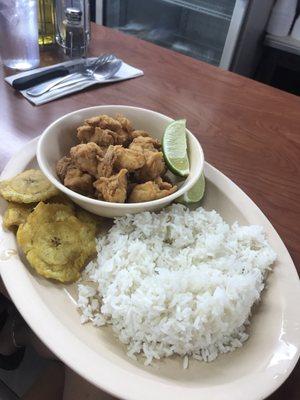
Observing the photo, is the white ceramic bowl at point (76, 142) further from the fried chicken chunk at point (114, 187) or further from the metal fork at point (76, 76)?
the metal fork at point (76, 76)

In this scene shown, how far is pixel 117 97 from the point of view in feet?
3.82

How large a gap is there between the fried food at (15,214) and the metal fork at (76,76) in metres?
0.52

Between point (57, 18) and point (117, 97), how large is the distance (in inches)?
16.1

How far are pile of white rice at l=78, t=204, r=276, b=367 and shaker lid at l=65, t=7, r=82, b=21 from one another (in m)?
0.88

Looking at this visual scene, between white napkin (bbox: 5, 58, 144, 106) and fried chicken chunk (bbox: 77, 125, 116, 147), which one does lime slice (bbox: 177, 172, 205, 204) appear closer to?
fried chicken chunk (bbox: 77, 125, 116, 147)

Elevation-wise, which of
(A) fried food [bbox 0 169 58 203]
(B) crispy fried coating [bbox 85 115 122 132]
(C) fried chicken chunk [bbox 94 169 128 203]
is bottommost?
(A) fried food [bbox 0 169 58 203]

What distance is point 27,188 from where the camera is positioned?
701 mm

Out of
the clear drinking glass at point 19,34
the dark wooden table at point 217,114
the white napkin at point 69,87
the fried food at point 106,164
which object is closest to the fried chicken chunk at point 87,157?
the fried food at point 106,164

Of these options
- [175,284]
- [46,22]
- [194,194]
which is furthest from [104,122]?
[46,22]

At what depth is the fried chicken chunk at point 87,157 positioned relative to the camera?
0.70 metres

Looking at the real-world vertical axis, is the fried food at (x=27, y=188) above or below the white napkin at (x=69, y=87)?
above

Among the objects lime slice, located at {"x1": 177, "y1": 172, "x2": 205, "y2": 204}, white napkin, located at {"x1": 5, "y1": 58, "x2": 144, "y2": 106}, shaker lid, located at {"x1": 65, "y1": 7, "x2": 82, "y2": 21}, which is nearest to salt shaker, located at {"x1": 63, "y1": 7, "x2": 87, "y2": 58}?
shaker lid, located at {"x1": 65, "y1": 7, "x2": 82, "y2": 21}

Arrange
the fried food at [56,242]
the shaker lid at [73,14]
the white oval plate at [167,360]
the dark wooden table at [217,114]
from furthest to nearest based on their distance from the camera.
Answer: the shaker lid at [73,14], the dark wooden table at [217,114], the fried food at [56,242], the white oval plate at [167,360]

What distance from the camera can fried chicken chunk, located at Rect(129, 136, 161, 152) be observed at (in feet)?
2.47
